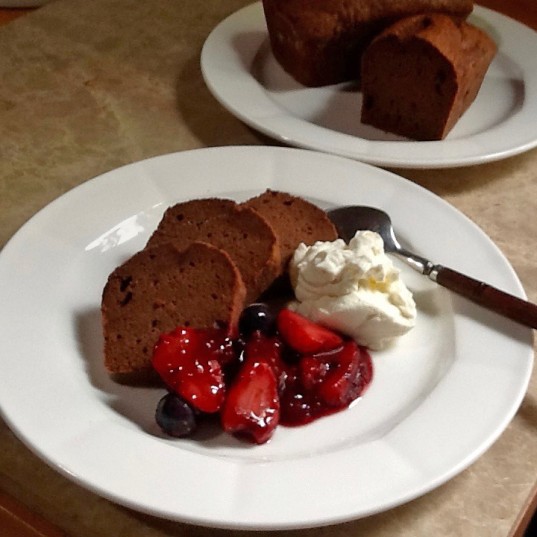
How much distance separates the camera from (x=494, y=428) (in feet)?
2.99

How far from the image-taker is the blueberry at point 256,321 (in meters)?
1.05

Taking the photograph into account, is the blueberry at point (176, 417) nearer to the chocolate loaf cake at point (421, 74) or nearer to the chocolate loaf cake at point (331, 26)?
the chocolate loaf cake at point (421, 74)

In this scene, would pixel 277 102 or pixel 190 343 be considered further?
pixel 277 102

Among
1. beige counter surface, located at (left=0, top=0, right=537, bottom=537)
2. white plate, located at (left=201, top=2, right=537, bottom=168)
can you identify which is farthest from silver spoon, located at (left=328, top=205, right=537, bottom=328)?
white plate, located at (left=201, top=2, right=537, bottom=168)

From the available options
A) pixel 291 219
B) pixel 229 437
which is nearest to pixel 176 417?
pixel 229 437

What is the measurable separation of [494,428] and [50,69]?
4.42 feet

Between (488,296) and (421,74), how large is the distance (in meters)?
0.69

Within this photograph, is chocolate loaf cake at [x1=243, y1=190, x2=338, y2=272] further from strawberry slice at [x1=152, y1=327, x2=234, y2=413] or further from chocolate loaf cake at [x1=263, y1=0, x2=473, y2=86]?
chocolate loaf cake at [x1=263, y1=0, x2=473, y2=86]

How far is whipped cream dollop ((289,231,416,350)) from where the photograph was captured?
106 cm

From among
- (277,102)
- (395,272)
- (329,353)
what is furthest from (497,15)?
(329,353)

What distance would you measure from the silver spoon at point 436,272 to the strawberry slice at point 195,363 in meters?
0.34

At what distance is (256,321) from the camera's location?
1.06m

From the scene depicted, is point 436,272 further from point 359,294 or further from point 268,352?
point 268,352

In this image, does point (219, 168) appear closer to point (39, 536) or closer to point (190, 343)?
point (190, 343)
